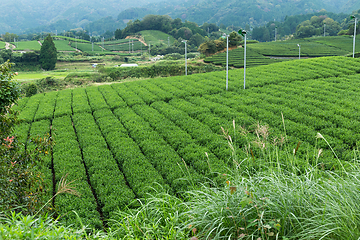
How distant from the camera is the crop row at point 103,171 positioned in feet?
25.8

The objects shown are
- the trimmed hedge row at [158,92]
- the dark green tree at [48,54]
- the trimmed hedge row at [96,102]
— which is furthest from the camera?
the dark green tree at [48,54]

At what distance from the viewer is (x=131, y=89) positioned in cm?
2412

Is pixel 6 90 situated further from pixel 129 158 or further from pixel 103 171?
pixel 129 158

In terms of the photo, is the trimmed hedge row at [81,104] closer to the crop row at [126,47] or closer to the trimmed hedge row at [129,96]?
the trimmed hedge row at [129,96]

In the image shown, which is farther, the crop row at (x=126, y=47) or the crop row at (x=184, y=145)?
the crop row at (x=126, y=47)

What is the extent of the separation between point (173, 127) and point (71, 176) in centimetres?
590

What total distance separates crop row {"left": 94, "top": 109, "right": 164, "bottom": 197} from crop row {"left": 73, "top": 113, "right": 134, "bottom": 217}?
25cm

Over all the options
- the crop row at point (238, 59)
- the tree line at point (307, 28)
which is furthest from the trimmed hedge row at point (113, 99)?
the tree line at point (307, 28)

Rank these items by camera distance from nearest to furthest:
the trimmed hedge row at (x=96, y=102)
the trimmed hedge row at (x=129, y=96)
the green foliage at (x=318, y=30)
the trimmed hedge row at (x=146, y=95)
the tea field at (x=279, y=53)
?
the trimmed hedge row at (x=96, y=102), the trimmed hedge row at (x=129, y=96), the trimmed hedge row at (x=146, y=95), the tea field at (x=279, y=53), the green foliage at (x=318, y=30)

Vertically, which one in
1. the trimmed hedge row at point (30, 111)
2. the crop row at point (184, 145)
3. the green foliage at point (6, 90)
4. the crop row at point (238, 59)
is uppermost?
the crop row at point (238, 59)

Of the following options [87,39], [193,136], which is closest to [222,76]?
[193,136]

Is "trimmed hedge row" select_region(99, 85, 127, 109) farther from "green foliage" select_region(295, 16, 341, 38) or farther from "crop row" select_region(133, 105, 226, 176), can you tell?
"green foliage" select_region(295, 16, 341, 38)

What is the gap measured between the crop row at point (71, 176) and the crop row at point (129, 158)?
144 centimetres

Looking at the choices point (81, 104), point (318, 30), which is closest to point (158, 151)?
point (81, 104)
